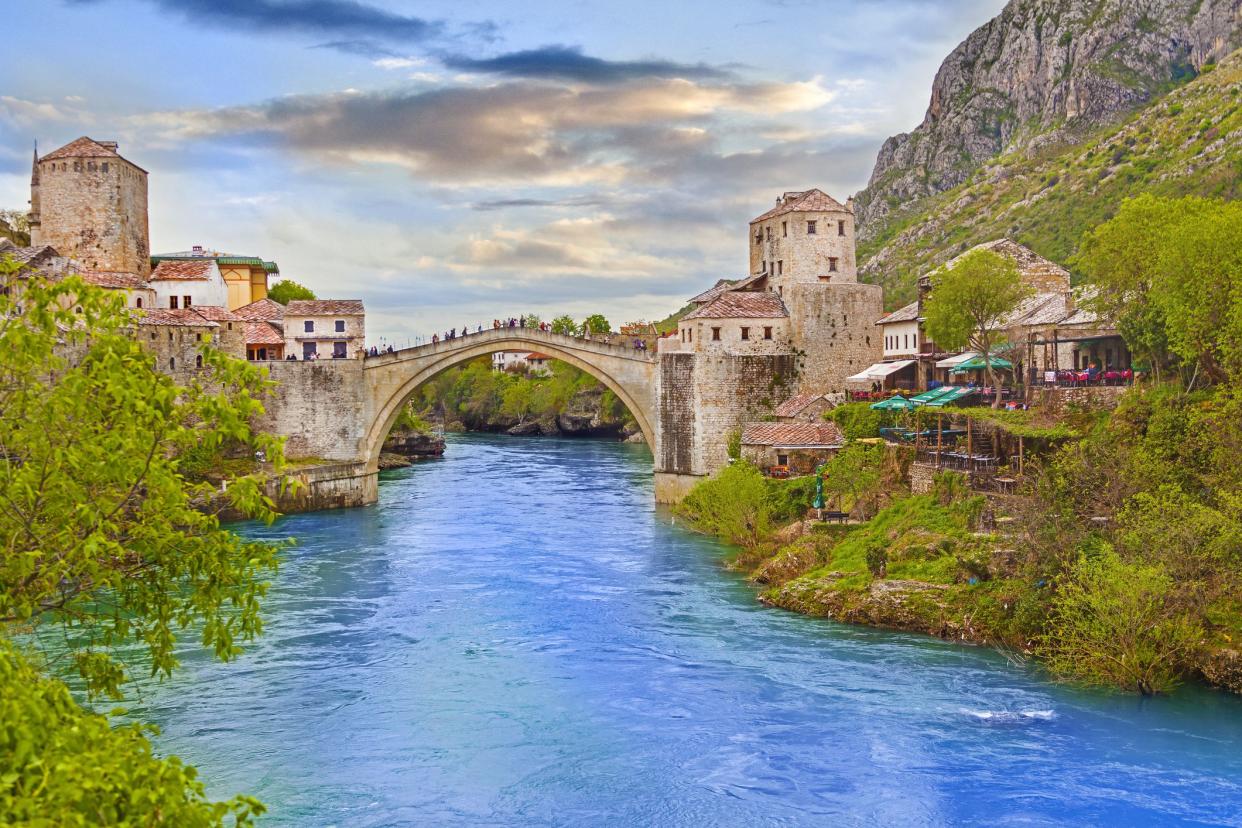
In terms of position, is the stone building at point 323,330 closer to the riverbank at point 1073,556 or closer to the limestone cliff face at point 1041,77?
the riverbank at point 1073,556

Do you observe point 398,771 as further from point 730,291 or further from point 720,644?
point 730,291

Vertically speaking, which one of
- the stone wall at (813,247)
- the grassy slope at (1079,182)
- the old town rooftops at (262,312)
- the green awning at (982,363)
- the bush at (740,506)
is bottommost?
the bush at (740,506)

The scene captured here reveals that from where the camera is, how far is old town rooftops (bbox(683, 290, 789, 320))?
44.6m

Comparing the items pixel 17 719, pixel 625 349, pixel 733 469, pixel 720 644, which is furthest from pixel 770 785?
pixel 625 349

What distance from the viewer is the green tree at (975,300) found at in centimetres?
3503

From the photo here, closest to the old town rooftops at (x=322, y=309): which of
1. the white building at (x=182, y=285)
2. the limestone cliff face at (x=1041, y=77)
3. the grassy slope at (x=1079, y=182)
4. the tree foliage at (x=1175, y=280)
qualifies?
the white building at (x=182, y=285)

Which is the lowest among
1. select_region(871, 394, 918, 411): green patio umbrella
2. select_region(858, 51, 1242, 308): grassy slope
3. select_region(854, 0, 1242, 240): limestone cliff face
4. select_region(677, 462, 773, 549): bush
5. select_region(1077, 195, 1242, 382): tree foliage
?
select_region(677, 462, 773, 549): bush

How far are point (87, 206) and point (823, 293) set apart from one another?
33.7 m

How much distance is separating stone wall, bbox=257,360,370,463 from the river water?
734 inches

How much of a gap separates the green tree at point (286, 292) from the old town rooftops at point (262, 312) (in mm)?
18945

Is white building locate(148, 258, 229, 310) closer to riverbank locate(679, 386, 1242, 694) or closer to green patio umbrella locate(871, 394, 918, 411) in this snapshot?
green patio umbrella locate(871, 394, 918, 411)

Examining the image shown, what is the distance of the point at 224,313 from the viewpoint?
5131 centimetres

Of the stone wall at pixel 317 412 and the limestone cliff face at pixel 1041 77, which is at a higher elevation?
the limestone cliff face at pixel 1041 77

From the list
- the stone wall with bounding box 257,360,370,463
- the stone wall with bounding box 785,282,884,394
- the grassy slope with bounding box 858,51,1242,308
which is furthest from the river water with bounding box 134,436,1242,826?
the grassy slope with bounding box 858,51,1242,308
